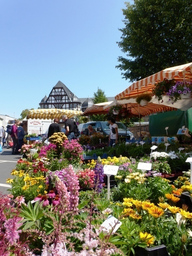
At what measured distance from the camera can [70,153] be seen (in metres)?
4.89

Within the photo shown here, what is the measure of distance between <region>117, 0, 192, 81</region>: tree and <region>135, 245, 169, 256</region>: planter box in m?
13.9

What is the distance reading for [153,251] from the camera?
1.68 meters

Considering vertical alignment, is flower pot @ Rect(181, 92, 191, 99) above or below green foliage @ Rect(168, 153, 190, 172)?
above

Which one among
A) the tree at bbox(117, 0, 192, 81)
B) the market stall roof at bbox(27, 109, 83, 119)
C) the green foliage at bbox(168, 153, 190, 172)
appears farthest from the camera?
the market stall roof at bbox(27, 109, 83, 119)

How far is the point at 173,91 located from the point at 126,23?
449 inches

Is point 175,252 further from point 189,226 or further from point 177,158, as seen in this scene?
point 177,158

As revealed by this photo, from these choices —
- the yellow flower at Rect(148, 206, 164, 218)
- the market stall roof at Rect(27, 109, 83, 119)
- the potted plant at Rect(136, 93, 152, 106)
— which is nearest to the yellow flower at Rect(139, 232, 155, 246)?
the yellow flower at Rect(148, 206, 164, 218)

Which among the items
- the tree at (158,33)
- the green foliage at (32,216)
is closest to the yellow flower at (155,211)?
the green foliage at (32,216)

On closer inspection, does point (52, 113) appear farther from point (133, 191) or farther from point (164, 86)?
point (133, 191)

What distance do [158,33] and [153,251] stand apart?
1448 centimetres

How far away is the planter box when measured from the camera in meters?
1.67

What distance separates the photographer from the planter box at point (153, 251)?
1.67 m

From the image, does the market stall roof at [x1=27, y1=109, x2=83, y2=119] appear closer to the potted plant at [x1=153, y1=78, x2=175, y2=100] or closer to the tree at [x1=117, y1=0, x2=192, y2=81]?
the tree at [x1=117, y1=0, x2=192, y2=81]

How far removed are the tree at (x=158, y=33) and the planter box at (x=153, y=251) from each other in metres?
13.9
